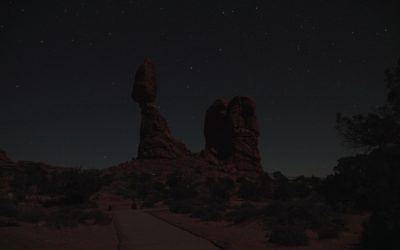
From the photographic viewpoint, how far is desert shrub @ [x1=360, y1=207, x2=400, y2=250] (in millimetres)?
9501

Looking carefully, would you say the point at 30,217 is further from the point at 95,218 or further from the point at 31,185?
the point at 31,185

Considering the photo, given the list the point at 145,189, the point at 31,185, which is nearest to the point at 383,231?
the point at 145,189

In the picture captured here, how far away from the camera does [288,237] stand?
13258mm

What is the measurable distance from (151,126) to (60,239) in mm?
56088

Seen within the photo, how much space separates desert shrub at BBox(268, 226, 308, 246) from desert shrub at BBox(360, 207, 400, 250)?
2.62m

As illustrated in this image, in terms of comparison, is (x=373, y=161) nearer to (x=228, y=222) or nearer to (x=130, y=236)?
(x=130, y=236)

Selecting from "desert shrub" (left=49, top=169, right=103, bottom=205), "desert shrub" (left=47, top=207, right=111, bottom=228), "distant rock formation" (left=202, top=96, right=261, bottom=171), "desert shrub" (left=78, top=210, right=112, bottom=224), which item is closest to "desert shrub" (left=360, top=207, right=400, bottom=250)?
"desert shrub" (left=47, top=207, right=111, bottom=228)

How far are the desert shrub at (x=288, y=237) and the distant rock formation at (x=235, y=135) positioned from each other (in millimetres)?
60889

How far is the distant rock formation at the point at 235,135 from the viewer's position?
76.6m

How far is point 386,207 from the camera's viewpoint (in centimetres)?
998

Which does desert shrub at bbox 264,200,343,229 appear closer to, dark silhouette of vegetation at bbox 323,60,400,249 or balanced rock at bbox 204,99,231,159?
dark silhouette of vegetation at bbox 323,60,400,249

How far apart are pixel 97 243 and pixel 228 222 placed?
9.49 metres

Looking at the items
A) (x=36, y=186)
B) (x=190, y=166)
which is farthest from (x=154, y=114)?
(x=36, y=186)

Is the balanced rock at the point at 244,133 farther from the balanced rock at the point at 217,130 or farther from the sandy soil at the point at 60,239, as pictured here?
the sandy soil at the point at 60,239
